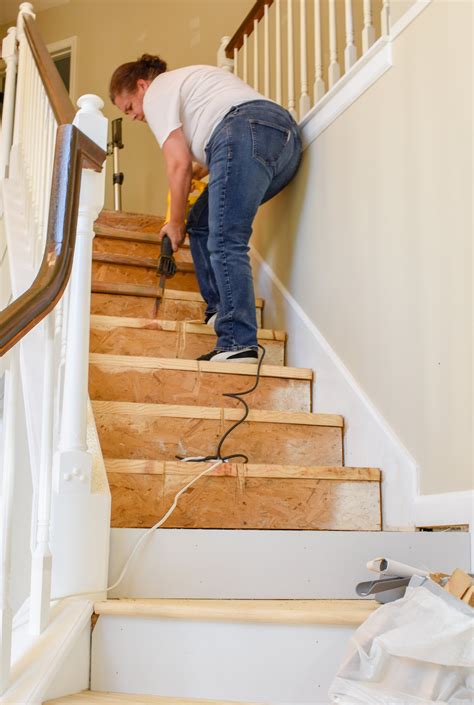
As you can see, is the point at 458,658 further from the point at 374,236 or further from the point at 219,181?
the point at 219,181

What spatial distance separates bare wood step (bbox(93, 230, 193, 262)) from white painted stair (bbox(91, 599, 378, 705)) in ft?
7.72

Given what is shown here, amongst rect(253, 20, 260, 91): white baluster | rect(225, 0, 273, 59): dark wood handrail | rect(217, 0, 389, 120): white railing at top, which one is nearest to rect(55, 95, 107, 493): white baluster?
rect(217, 0, 389, 120): white railing at top

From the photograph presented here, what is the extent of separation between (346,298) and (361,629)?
4.89ft

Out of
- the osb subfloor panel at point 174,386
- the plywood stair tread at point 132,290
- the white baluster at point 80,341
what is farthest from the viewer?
the plywood stair tread at point 132,290

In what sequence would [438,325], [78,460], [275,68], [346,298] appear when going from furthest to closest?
[275,68] → [346,298] → [438,325] → [78,460]

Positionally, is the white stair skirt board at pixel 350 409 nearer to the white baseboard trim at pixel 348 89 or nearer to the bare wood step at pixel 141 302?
the bare wood step at pixel 141 302

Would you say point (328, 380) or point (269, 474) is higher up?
point (328, 380)

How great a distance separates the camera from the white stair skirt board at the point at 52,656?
1214 millimetres

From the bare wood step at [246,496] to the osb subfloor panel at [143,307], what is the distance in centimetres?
125

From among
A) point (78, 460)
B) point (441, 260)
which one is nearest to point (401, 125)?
point (441, 260)

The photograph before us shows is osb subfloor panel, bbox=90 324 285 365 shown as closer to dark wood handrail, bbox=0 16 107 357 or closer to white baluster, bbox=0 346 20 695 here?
dark wood handrail, bbox=0 16 107 357

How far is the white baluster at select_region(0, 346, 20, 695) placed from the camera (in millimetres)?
1190

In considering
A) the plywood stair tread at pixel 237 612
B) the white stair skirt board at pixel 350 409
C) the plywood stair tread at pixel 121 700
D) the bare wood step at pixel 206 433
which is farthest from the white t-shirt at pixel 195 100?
the plywood stair tread at pixel 121 700

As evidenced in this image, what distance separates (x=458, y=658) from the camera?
1.15m
